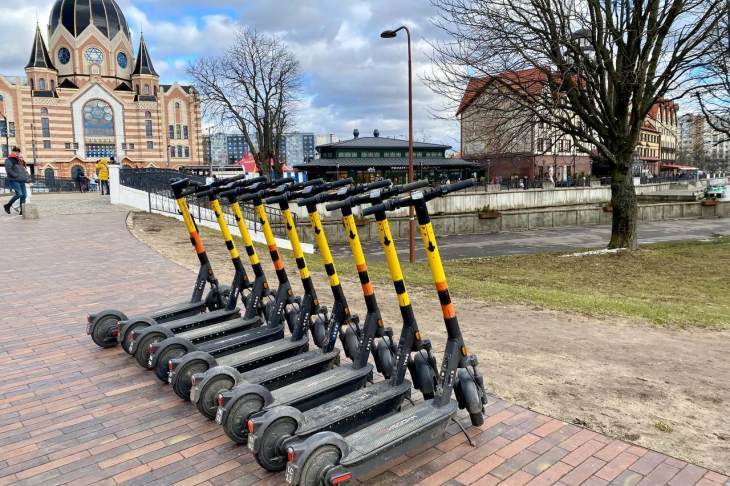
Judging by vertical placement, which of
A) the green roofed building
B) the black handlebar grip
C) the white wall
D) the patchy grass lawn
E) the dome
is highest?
the dome

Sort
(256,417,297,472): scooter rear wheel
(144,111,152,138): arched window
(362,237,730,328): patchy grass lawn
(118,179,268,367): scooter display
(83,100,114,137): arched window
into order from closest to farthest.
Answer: (256,417,297,472): scooter rear wheel → (118,179,268,367): scooter display → (362,237,730,328): patchy grass lawn → (83,100,114,137): arched window → (144,111,152,138): arched window

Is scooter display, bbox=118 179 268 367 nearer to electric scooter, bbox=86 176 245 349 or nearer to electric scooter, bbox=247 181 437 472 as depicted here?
electric scooter, bbox=86 176 245 349

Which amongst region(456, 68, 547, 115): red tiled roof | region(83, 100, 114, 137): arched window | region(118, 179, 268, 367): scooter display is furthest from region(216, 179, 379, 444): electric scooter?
region(83, 100, 114, 137): arched window

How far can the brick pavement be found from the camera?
3182 millimetres

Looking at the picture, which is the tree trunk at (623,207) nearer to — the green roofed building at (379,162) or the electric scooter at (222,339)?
the electric scooter at (222,339)

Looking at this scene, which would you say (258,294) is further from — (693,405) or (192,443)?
(693,405)

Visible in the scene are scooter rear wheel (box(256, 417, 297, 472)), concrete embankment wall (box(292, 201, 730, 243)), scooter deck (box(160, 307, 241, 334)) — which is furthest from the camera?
concrete embankment wall (box(292, 201, 730, 243))

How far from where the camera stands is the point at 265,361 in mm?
4492

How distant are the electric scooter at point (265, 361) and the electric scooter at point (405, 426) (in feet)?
2.92

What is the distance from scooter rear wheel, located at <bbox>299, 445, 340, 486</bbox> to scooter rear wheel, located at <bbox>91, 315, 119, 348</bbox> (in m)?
3.33

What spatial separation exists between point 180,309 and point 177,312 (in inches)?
1.6

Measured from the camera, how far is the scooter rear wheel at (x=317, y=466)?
113 inches

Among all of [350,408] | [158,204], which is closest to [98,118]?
[158,204]

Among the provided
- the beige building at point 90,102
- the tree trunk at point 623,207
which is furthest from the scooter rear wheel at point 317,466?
the beige building at point 90,102
